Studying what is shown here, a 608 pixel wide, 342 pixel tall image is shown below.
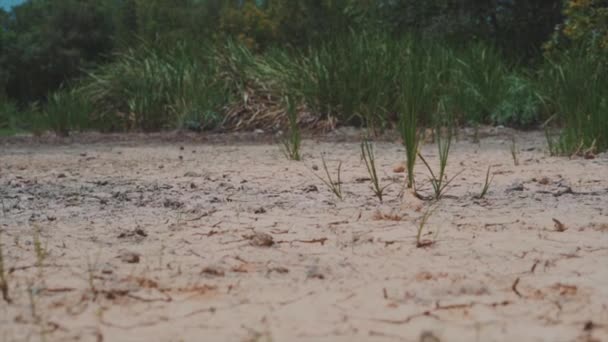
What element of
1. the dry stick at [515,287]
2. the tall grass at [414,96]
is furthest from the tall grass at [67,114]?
the dry stick at [515,287]

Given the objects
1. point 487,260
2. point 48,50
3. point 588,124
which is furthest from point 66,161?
point 48,50

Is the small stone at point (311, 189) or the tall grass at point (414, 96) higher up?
the tall grass at point (414, 96)

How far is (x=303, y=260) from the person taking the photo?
5.68 feet

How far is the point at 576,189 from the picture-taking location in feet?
8.96

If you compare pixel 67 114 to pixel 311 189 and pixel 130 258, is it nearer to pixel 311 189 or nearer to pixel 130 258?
pixel 311 189

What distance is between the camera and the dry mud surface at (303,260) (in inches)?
49.9

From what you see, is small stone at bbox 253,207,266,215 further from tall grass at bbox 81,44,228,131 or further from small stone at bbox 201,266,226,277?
tall grass at bbox 81,44,228,131

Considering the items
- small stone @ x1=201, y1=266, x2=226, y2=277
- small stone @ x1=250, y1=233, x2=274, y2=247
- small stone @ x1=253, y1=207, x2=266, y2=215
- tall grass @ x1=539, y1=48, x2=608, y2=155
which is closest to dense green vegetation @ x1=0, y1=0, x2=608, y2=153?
tall grass @ x1=539, y1=48, x2=608, y2=155

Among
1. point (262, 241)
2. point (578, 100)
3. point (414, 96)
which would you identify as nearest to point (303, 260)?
point (262, 241)

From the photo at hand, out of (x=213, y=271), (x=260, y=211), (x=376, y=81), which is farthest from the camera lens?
(x=376, y=81)

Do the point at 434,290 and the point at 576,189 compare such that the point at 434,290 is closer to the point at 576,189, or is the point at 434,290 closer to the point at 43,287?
the point at 43,287

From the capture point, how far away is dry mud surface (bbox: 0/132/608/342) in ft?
4.16

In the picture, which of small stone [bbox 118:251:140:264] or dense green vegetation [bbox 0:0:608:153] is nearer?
small stone [bbox 118:251:140:264]

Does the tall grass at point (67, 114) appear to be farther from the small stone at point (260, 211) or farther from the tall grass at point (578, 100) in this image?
the small stone at point (260, 211)
